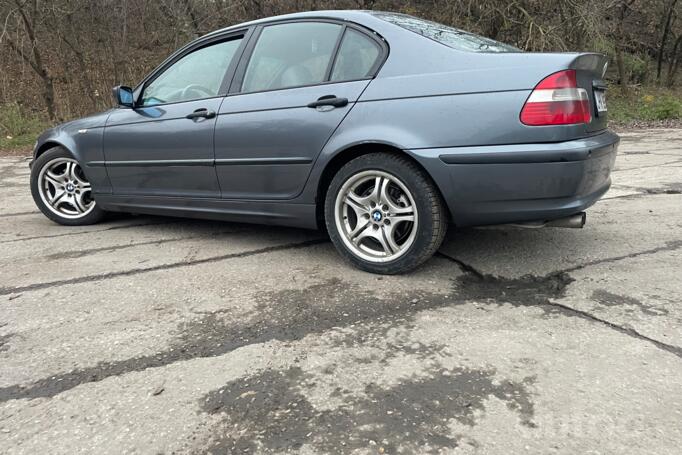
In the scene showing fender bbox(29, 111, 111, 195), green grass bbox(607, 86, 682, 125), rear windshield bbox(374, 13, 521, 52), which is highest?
rear windshield bbox(374, 13, 521, 52)

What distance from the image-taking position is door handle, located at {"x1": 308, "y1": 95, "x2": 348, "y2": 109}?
3.29m

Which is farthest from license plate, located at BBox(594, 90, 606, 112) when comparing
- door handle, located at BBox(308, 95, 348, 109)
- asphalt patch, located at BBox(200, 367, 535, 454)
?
asphalt patch, located at BBox(200, 367, 535, 454)

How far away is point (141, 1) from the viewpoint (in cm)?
1470

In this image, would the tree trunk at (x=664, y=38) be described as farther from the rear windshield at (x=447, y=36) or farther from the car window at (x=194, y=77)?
the car window at (x=194, y=77)

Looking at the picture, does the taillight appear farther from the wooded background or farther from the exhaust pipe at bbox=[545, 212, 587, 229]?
the wooded background

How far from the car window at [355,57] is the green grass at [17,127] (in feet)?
34.5

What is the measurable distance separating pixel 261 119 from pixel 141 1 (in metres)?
13.3

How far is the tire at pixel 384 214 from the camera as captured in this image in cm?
311

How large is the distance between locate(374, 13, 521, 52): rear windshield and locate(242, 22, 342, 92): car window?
398 mm

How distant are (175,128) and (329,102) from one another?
4.46 feet

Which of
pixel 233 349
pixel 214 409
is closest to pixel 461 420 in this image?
pixel 214 409

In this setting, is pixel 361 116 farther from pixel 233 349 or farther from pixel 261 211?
pixel 233 349

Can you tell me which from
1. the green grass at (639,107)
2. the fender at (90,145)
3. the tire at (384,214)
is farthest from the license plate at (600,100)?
the green grass at (639,107)

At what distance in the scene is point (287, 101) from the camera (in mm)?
3516
